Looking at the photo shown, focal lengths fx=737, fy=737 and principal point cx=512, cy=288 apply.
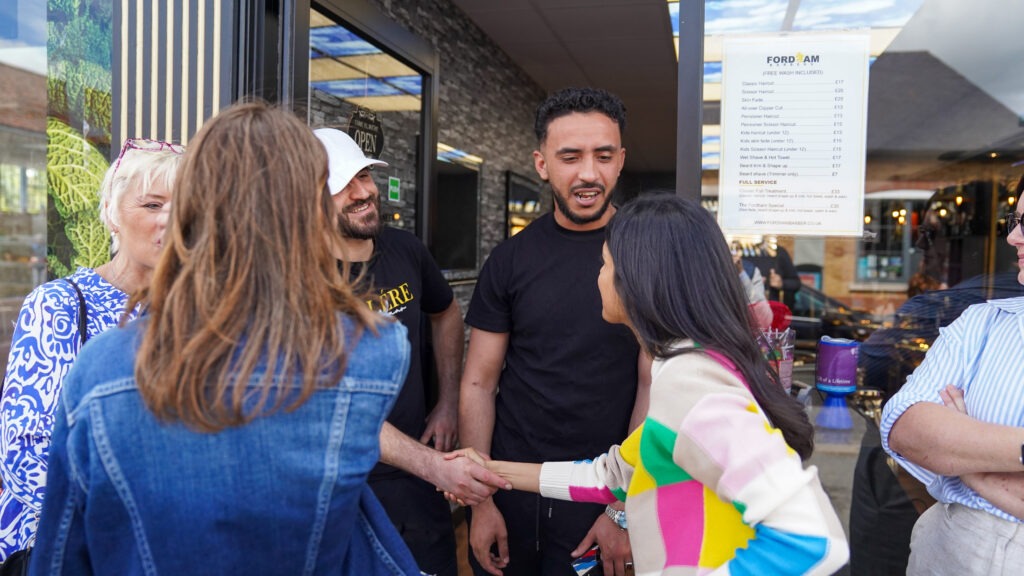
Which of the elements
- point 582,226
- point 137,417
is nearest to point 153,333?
point 137,417

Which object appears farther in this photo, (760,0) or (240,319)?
(760,0)

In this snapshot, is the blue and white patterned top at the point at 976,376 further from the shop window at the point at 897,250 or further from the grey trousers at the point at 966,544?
the shop window at the point at 897,250

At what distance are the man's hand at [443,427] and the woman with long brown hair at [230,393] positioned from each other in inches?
51.3

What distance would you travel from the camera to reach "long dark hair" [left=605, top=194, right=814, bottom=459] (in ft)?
3.91

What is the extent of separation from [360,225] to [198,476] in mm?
1227

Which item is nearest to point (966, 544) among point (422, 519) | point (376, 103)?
point (422, 519)

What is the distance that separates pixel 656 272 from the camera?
1229 millimetres

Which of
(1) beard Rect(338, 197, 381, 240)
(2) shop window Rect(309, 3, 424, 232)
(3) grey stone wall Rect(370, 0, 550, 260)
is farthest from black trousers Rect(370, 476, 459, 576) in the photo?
(3) grey stone wall Rect(370, 0, 550, 260)

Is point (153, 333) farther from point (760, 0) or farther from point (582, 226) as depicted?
point (760, 0)

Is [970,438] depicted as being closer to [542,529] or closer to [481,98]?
[542,529]

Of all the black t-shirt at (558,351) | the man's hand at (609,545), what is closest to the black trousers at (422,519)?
the black t-shirt at (558,351)

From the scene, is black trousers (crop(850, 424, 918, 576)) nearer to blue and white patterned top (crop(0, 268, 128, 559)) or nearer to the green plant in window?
blue and white patterned top (crop(0, 268, 128, 559))

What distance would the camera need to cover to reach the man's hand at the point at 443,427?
90.0 inches

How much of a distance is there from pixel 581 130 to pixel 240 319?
1338 mm
